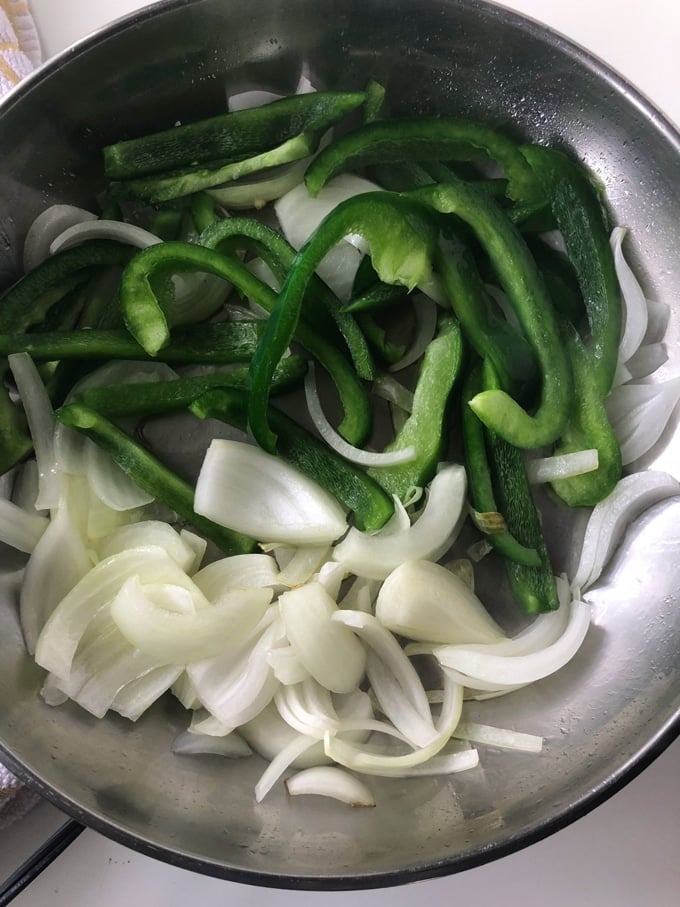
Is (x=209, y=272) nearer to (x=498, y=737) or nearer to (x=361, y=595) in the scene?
(x=361, y=595)

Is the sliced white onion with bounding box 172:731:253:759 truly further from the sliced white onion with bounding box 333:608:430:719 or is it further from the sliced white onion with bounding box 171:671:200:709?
the sliced white onion with bounding box 333:608:430:719

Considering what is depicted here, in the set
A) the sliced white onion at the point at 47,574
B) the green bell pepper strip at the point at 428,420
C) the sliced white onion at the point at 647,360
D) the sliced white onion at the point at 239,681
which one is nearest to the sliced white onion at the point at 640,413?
the sliced white onion at the point at 647,360

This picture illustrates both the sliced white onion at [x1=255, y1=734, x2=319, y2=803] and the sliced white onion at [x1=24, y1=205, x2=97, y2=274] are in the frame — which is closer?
the sliced white onion at [x1=255, y1=734, x2=319, y2=803]

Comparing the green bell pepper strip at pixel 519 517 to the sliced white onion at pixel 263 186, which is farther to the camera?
the sliced white onion at pixel 263 186

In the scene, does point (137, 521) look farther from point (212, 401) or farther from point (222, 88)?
point (222, 88)

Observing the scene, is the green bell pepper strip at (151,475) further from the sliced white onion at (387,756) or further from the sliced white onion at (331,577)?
the sliced white onion at (387,756)

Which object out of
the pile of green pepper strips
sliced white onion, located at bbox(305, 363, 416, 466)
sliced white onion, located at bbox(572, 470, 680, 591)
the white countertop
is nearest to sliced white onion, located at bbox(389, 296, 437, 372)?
the pile of green pepper strips

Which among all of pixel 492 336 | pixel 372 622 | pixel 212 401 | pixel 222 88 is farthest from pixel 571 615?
pixel 222 88
